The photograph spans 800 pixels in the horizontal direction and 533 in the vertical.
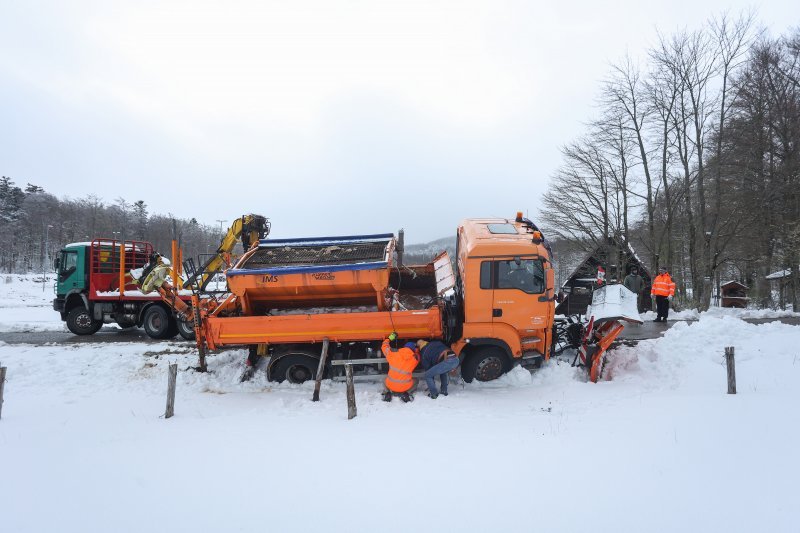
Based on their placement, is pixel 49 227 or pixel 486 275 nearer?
pixel 486 275

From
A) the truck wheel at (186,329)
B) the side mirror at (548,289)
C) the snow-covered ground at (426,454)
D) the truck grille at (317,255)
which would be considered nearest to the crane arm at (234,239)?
the truck grille at (317,255)

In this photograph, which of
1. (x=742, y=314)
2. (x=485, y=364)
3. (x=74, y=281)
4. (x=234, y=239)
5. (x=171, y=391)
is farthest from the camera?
(x=742, y=314)

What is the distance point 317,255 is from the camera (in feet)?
27.0

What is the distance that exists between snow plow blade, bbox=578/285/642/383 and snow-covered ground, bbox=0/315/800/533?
46cm

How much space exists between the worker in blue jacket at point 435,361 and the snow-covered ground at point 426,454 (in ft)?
1.03

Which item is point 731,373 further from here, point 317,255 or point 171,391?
point 171,391

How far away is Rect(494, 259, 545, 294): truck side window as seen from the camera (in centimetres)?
738

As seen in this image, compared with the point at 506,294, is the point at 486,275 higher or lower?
higher

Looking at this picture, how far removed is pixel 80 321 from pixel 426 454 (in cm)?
1216

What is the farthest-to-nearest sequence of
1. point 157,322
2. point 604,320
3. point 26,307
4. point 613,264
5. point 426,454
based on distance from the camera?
point 613,264 < point 26,307 < point 157,322 < point 604,320 < point 426,454

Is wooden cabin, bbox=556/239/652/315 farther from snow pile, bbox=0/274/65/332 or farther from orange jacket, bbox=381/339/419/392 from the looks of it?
snow pile, bbox=0/274/65/332

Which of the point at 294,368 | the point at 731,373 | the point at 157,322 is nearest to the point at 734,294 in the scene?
the point at 731,373

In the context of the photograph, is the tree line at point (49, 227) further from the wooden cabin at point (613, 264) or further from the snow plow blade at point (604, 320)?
the snow plow blade at point (604, 320)

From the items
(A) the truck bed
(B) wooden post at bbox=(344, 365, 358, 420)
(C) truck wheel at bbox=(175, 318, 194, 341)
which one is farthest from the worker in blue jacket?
(C) truck wheel at bbox=(175, 318, 194, 341)
